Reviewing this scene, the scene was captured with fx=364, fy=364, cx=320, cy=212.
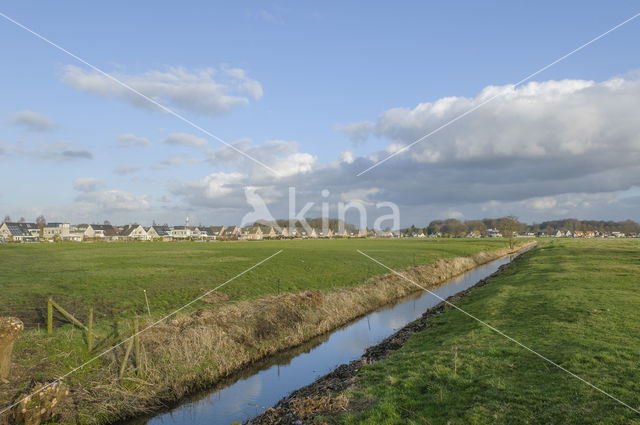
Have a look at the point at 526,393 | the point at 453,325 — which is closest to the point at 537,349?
the point at 526,393

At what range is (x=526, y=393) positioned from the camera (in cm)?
959

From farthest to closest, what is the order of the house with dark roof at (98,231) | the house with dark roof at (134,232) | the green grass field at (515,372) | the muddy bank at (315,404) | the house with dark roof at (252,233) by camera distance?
the house with dark roof at (252,233) → the house with dark roof at (98,231) → the house with dark roof at (134,232) → the muddy bank at (315,404) → the green grass field at (515,372)

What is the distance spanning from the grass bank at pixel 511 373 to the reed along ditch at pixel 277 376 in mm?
3652

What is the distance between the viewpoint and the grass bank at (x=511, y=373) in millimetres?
8789

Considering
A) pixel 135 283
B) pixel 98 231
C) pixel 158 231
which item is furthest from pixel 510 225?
pixel 98 231

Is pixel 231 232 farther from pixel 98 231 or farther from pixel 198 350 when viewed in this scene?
pixel 198 350

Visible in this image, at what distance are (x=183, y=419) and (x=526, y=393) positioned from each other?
1114 cm

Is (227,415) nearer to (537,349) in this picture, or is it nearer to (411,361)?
(411,361)

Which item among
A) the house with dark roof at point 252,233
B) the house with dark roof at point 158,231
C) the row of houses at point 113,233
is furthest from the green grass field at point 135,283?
the house with dark roof at point 158,231

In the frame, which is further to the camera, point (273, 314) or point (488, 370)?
point (273, 314)

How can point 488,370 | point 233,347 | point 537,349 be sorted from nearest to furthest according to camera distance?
1. point 488,370
2. point 537,349
3. point 233,347

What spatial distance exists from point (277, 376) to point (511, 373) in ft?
32.5

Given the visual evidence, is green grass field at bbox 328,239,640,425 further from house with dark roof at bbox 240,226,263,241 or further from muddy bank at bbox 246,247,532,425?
house with dark roof at bbox 240,226,263,241

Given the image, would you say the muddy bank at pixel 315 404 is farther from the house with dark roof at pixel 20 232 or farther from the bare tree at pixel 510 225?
the house with dark roof at pixel 20 232
